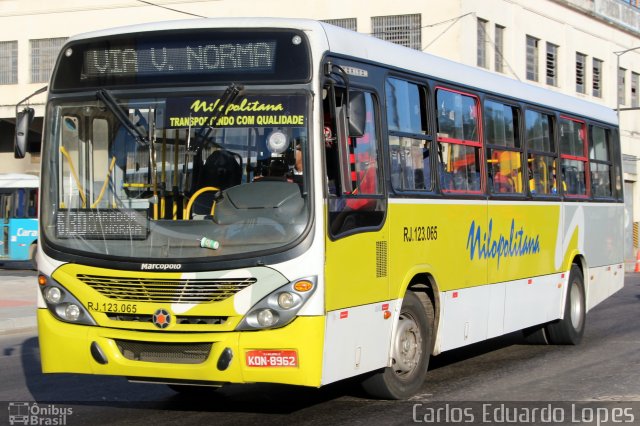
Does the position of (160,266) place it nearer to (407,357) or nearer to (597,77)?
(407,357)

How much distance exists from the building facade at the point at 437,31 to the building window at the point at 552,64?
0.04 metres

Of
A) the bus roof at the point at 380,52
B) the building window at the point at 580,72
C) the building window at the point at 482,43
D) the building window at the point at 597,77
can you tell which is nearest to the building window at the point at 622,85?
the building window at the point at 597,77

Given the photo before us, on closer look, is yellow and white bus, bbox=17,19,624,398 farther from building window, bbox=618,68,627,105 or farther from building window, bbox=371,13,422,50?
building window, bbox=618,68,627,105

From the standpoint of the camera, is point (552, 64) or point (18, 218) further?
point (552, 64)

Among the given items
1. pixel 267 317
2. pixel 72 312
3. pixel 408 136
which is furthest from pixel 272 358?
pixel 408 136

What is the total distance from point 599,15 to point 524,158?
35700 millimetres

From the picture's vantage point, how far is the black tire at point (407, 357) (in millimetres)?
9172

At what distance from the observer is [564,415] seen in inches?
345

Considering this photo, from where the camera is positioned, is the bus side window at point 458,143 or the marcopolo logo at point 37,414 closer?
the marcopolo logo at point 37,414

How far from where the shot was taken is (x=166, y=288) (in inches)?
308

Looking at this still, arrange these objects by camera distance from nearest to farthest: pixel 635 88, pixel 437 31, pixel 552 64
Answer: pixel 437 31 < pixel 552 64 < pixel 635 88

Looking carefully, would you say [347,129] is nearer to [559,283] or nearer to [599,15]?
[559,283]

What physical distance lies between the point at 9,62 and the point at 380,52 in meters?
35.3

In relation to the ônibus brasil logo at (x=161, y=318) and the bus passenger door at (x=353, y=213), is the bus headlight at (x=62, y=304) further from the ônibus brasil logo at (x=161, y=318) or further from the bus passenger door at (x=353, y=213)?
the bus passenger door at (x=353, y=213)
